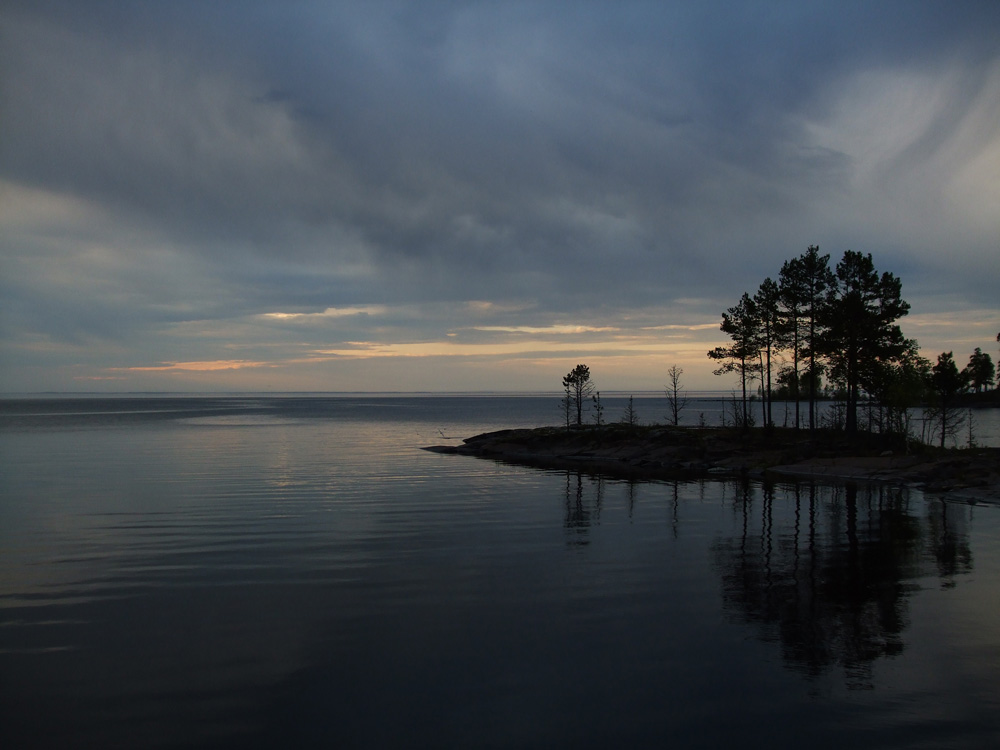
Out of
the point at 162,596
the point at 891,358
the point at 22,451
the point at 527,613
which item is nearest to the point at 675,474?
the point at 891,358

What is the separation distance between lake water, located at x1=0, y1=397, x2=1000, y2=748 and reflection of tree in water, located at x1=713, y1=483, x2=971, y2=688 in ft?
0.37

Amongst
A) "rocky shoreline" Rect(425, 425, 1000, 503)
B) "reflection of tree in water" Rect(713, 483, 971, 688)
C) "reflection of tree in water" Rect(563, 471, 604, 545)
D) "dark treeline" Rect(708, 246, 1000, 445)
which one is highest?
"dark treeline" Rect(708, 246, 1000, 445)

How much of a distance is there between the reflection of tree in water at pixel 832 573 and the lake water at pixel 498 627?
0.11m

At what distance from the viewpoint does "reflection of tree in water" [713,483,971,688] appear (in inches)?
546

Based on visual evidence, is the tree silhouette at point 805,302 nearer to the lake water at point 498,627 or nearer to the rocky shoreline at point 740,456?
the rocky shoreline at point 740,456

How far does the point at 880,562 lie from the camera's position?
2141 cm

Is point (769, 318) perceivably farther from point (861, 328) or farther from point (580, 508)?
point (580, 508)

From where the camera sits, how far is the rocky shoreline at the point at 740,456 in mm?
42719

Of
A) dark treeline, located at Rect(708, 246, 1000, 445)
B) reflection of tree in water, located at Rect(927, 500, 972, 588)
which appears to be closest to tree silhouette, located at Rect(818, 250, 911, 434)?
Answer: dark treeline, located at Rect(708, 246, 1000, 445)

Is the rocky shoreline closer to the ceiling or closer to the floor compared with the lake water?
closer to the ceiling

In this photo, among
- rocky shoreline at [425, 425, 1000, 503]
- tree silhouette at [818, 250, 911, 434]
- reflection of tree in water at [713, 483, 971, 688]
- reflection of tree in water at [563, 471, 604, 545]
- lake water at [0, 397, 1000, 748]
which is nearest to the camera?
lake water at [0, 397, 1000, 748]

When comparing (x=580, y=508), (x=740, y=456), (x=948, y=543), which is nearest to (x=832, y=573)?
(x=948, y=543)

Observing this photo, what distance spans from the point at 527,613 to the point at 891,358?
5476cm

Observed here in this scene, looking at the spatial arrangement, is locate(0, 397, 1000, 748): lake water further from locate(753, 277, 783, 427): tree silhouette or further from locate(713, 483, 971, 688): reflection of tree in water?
locate(753, 277, 783, 427): tree silhouette
